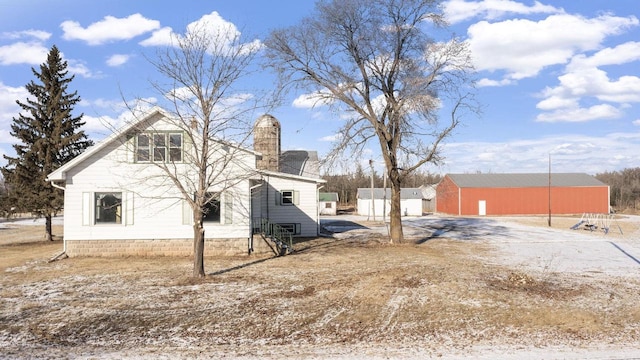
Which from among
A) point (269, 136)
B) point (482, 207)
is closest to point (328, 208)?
point (482, 207)

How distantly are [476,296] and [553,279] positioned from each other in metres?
4.00

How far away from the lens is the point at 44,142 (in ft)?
76.8

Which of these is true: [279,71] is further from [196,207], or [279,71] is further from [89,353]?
[89,353]

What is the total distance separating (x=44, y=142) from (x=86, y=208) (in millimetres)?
8412

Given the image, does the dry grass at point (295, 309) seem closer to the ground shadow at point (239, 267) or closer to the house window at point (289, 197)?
the ground shadow at point (239, 267)

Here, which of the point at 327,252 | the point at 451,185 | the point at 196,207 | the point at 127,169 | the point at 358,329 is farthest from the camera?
the point at 451,185

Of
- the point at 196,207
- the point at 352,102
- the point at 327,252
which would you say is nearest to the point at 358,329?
the point at 196,207

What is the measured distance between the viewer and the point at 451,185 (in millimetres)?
58125

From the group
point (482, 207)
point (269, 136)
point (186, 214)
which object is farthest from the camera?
point (482, 207)

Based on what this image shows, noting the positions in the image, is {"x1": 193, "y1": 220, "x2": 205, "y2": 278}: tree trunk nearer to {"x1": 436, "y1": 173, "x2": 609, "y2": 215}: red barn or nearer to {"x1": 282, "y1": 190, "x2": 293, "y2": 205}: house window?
{"x1": 282, "y1": 190, "x2": 293, "y2": 205}: house window

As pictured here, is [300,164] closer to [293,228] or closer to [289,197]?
[289,197]

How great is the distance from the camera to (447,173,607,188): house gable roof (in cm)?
5709

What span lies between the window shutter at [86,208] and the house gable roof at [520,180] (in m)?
46.3

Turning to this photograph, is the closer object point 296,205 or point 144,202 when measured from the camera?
point 144,202
